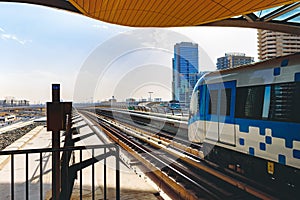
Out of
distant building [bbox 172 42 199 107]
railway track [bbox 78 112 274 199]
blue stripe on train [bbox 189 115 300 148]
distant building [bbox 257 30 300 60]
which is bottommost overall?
railway track [bbox 78 112 274 199]

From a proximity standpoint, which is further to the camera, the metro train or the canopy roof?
the canopy roof

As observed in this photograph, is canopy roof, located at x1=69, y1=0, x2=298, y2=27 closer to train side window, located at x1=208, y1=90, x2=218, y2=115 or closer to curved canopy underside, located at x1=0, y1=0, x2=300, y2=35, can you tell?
curved canopy underside, located at x1=0, y1=0, x2=300, y2=35

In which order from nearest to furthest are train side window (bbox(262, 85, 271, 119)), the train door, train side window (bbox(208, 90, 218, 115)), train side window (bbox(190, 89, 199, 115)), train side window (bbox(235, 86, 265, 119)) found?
1. train side window (bbox(262, 85, 271, 119))
2. train side window (bbox(235, 86, 265, 119))
3. the train door
4. train side window (bbox(208, 90, 218, 115))
5. train side window (bbox(190, 89, 199, 115))

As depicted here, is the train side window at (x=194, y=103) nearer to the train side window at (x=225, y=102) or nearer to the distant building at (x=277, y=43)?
the train side window at (x=225, y=102)

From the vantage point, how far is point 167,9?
6.63m

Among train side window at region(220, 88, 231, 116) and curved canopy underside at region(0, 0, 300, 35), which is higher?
curved canopy underside at region(0, 0, 300, 35)

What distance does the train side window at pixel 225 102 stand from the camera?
701 centimetres

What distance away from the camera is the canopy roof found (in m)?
6.05

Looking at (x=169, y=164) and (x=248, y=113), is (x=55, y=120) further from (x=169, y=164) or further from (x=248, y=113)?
(x=169, y=164)

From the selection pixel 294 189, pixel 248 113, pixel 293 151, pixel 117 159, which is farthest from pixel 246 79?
pixel 117 159

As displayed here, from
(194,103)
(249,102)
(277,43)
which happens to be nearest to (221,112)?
(249,102)

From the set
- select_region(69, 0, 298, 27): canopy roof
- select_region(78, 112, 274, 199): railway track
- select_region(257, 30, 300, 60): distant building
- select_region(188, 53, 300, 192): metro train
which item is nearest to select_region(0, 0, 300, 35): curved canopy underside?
select_region(69, 0, 298, 27): canopy roof

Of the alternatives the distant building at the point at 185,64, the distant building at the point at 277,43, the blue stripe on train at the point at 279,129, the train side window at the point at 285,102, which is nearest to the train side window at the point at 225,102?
the blue stripe on train at the point at 279,129

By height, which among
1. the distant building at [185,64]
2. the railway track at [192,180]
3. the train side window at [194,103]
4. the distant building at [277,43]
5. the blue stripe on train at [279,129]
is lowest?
the railway track at [192,180]
